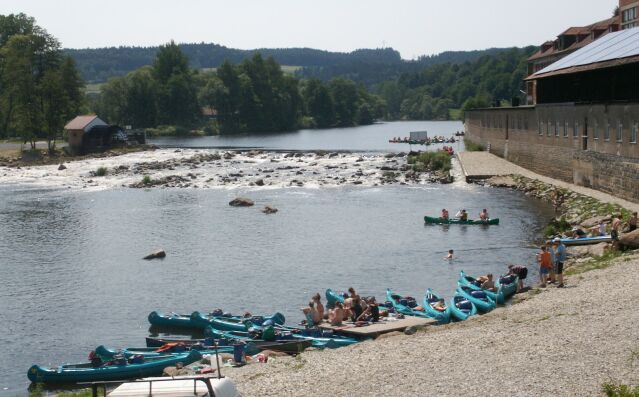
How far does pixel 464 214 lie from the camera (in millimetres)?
50219

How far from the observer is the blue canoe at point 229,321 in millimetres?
28395

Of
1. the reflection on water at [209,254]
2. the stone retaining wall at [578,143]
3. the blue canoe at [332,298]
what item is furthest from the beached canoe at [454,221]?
the blue canoe at [332,298]

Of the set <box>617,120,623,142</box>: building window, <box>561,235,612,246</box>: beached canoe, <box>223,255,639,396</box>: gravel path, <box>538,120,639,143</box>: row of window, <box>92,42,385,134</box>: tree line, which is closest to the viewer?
<box>223,255,639,396</box>: gravel path

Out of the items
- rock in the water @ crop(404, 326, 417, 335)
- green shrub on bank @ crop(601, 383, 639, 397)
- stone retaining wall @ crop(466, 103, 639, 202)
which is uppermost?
stone retaining wall @ crop(466, 103, 639, 202)

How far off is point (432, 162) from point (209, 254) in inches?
1699

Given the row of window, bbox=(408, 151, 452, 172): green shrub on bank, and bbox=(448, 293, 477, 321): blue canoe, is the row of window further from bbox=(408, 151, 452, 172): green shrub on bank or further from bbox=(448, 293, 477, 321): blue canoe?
bbox=(448, 293, 477, 321): blue canoe

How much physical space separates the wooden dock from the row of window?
22.8m

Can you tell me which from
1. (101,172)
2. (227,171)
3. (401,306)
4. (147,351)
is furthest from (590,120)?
(101,172)

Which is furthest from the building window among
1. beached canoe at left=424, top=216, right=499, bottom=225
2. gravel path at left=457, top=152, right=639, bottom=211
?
beached canoe at left=424, top=216, right=499, bottom=225

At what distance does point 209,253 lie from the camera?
145 ft

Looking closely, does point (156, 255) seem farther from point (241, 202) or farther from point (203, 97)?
point (203, 97)

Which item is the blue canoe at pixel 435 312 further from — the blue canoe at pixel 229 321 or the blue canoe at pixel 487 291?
the blue canoe at pixel 229 321

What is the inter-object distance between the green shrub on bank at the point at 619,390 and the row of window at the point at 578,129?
31453 mm

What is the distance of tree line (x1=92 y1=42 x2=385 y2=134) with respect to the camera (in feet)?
529
